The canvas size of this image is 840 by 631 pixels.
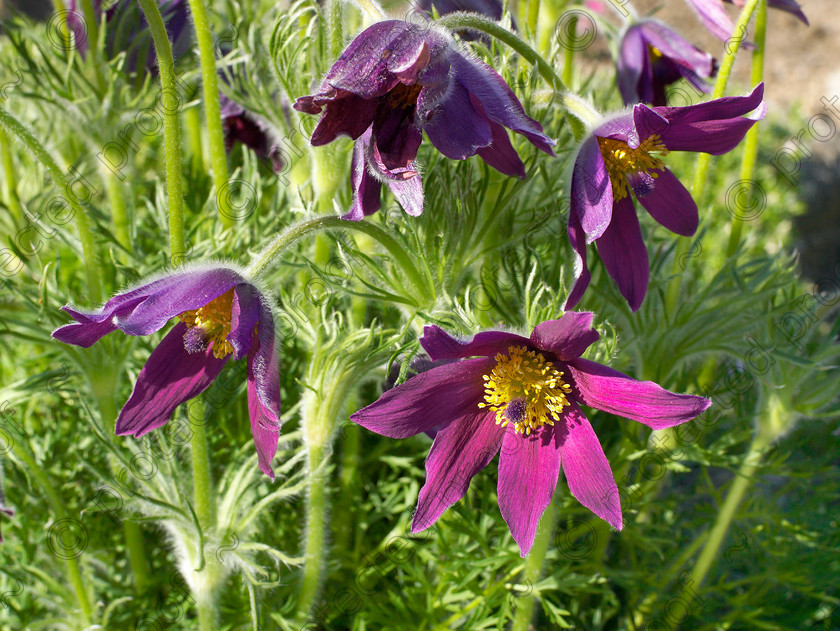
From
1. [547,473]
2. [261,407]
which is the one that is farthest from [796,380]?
[261,407]

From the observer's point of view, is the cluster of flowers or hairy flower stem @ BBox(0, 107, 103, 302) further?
hairy flower stem @ BBox(0, 107, 103, 302)

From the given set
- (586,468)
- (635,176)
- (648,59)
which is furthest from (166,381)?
(648,59)

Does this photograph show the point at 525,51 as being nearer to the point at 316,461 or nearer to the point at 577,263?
the point at 577,263

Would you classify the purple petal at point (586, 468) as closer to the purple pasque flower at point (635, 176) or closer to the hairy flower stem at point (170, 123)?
the purple pasque flower at point (635, 176)

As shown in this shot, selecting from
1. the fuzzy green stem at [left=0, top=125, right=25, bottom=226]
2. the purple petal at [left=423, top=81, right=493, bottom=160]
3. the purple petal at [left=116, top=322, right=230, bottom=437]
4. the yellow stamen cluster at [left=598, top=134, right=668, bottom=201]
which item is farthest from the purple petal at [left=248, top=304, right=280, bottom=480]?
the fuzzy green stem at [left=0, top=125, right=25, bottom=226]

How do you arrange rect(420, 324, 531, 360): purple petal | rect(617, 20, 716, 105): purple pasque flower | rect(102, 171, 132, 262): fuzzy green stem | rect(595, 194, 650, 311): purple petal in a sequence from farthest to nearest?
rect(102, 171, 132, 262): fuzzy green stem < rect(617, 20, 716, 105): purple pasque flower < rect(595, 194, 650, 311): purple petal < rect(420, 324, 531, 360): purple petal

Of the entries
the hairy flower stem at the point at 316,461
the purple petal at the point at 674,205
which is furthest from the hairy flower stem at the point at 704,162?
the hairy flower stem at the point at 316,461

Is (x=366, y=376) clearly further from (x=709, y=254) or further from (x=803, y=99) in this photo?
(x=803, y=99)

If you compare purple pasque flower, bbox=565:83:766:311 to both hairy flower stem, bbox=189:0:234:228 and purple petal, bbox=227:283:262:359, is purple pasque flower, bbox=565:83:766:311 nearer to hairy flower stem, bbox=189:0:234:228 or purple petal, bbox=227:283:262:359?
purple petal, bbox=227:283:262:359
